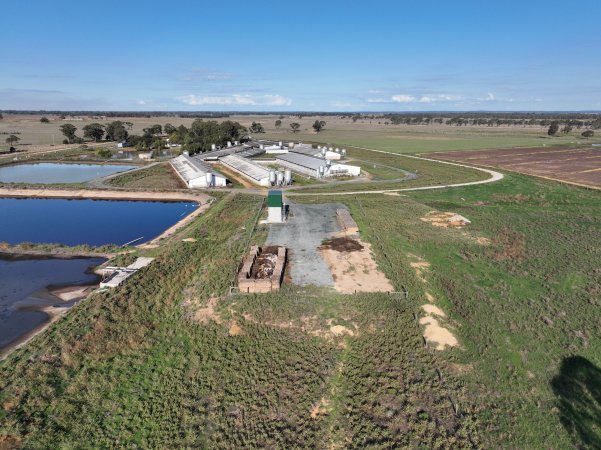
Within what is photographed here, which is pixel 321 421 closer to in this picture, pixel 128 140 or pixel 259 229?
pixel 259 229

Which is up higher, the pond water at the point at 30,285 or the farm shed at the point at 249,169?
the farm shed at the point at 249,169

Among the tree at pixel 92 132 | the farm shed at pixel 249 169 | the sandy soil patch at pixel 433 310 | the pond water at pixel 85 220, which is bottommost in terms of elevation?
the pond water at pixel 85 220

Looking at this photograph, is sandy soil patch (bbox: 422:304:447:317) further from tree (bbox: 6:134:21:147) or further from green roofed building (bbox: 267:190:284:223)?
tree (bbox: 6:134:21:147)

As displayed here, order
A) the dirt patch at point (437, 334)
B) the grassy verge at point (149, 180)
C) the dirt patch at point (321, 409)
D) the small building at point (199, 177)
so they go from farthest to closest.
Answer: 1. the grassy verge at point (149, 180)
2. the small building at point (199, 177)
3. the dirt patch at point (437, 334)
4. the dirt patch at point (321, 409)

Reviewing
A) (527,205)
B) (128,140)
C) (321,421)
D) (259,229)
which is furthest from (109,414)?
(128,140)

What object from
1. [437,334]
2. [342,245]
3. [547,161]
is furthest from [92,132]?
[547,161]

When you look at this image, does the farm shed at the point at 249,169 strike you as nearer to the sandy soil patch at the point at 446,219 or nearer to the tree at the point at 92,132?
the sandy soil patch at the point at 446,219

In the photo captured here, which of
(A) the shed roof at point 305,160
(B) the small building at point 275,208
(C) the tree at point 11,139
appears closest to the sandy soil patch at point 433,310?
(B) the small building at point 275,208

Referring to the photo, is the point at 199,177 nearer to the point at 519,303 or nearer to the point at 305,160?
the point at 305,160
